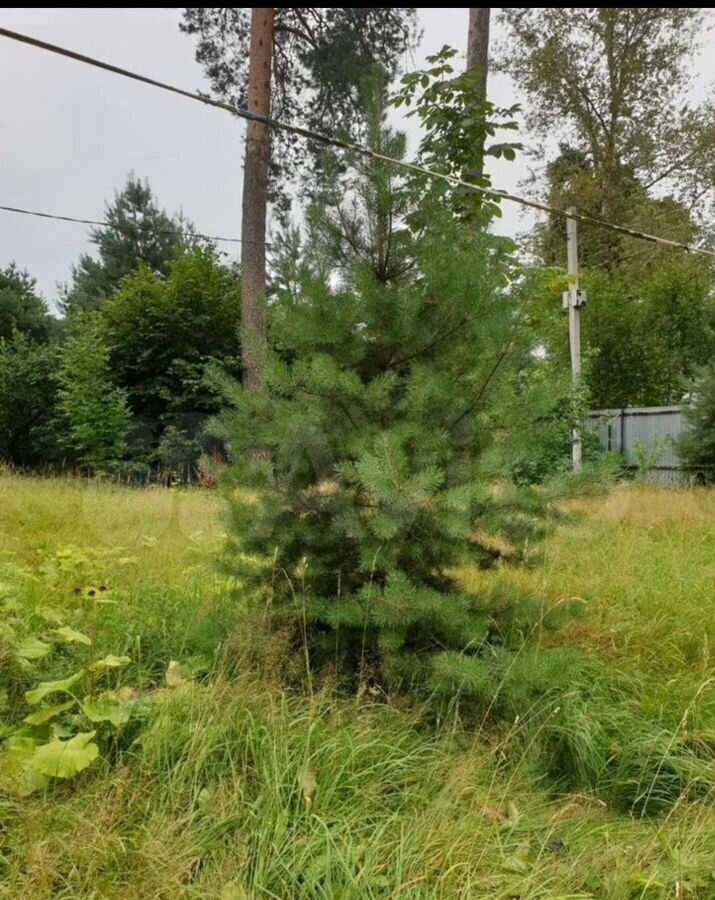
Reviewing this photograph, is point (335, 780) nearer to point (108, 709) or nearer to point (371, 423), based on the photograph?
point (108, 709)

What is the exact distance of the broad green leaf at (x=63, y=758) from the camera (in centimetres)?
128

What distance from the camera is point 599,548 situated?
351 centimetres

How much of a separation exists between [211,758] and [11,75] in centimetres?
310

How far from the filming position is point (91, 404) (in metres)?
7.37

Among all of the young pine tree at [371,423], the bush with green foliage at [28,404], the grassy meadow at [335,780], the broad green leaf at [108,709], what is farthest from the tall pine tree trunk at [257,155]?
the broad green leaf at [108,709]

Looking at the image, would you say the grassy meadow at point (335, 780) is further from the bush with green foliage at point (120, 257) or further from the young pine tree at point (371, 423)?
the bush with green foliage at point (120, 257)

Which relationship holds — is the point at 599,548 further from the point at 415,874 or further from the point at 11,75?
the point at 11,75

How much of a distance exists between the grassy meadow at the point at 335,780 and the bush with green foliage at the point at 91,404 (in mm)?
5140

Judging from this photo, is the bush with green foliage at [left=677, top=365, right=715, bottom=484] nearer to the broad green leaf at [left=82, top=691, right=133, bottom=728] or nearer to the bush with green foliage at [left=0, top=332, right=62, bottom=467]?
the broad green leaf at [left=82, top=691, right=133, bottom=728]

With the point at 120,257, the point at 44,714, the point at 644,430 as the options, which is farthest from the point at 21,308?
the point at 644,430

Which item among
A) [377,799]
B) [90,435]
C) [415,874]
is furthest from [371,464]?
[90,435]

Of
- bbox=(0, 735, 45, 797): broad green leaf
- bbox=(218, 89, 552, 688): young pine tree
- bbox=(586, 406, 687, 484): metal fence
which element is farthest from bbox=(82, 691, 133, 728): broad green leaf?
bbox=(586, 406, 687, 484): metal fence

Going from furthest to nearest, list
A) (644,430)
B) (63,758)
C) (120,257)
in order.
A: (644,430) → (120,257) → (63,758)

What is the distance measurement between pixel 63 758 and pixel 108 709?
219mm
